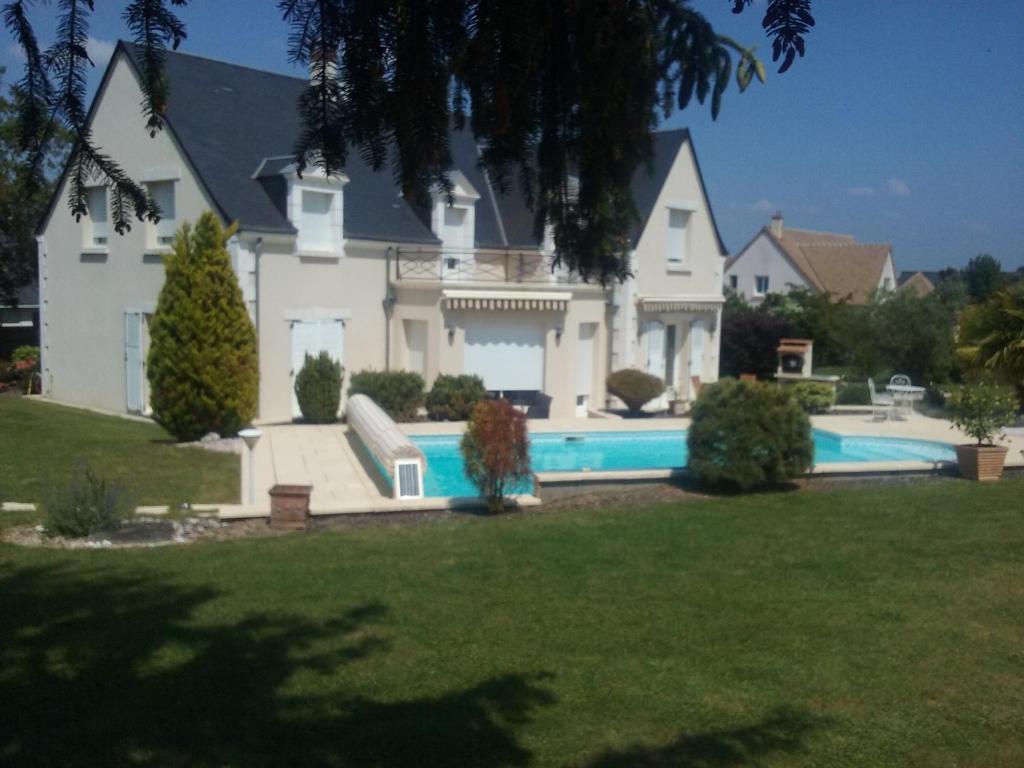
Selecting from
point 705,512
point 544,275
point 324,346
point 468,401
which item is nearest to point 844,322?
point 544,275

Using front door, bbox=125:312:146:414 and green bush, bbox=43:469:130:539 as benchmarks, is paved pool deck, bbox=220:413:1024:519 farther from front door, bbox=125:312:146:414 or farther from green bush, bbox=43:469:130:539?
front door, bbox=125:312:146:414

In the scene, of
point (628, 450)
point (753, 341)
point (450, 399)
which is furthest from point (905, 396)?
point (450, 399)

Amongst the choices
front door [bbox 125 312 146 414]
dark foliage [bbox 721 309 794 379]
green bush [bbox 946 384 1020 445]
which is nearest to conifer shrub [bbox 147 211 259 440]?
front door [bbox 125 312 146 414]

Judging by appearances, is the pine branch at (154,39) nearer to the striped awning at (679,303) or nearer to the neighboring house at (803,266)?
the striped awning at (679,303)

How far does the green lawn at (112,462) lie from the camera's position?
16.3 metres

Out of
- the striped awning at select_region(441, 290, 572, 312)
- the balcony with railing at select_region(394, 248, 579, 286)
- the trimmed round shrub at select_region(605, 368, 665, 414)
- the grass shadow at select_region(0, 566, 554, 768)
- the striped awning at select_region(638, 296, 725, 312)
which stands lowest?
the grass shadow at select_region(0, 566, 554, 768)

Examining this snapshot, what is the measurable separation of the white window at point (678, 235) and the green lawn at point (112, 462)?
64.5ft

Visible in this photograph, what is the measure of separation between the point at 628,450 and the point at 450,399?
17.9 ft

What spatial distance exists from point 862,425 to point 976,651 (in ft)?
67.7

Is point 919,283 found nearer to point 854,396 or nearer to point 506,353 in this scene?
point 854,396

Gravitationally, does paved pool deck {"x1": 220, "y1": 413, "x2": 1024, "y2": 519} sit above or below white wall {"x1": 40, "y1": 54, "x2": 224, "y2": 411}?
below

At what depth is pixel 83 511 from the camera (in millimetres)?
12961

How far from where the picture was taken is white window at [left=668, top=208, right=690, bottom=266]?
35.9 meters

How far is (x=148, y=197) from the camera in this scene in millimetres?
5848
